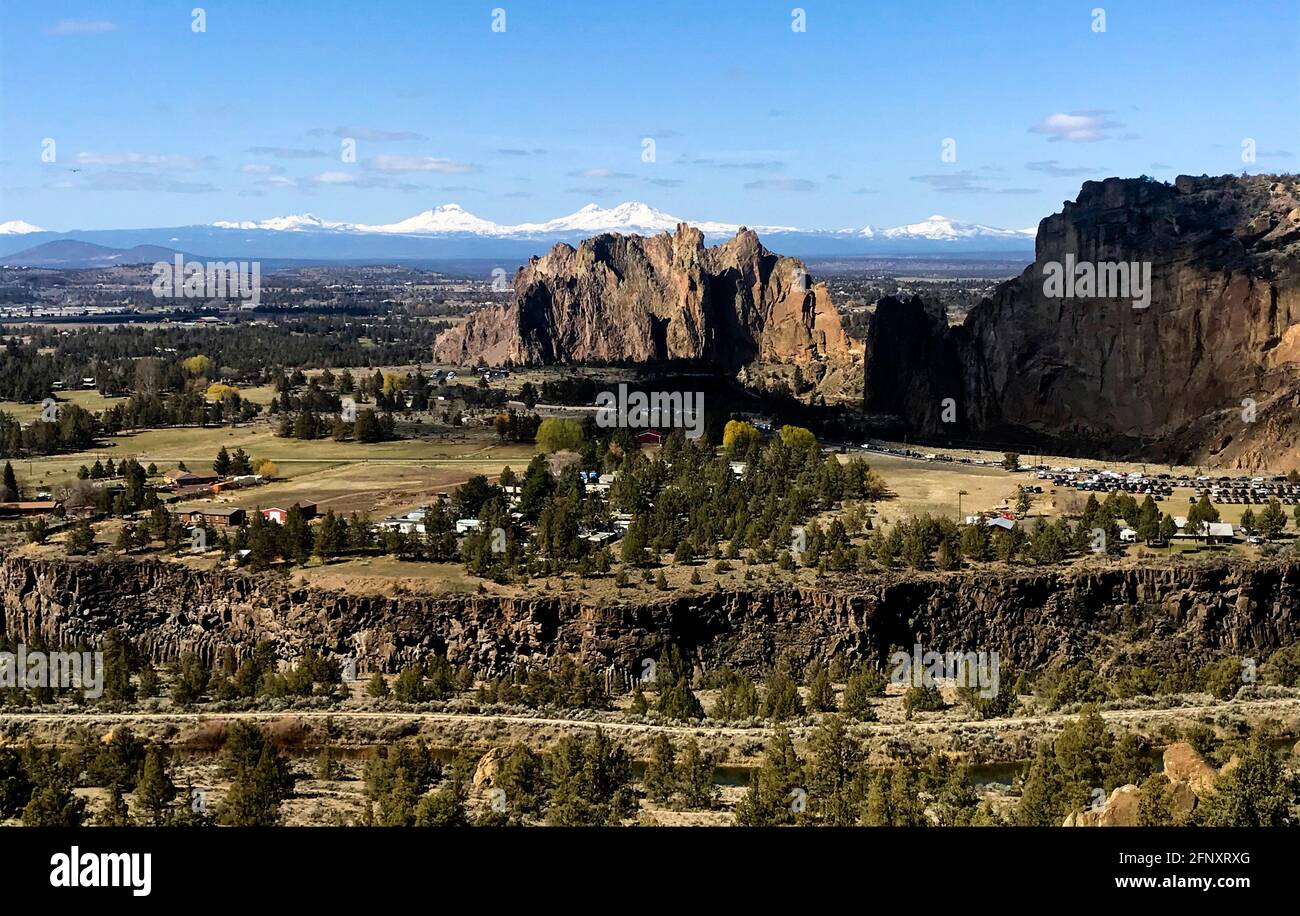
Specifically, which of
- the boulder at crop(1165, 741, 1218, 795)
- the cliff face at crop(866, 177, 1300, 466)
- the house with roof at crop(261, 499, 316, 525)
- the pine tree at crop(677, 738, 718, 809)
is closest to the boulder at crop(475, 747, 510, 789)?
the pine tree at crop(677, 738, 718, 809)

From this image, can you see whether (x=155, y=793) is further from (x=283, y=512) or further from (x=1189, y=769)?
(x=283, y=512)

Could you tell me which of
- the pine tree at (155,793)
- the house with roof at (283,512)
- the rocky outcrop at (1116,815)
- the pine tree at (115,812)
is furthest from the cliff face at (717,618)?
the rocky outcrop at (1116,815)

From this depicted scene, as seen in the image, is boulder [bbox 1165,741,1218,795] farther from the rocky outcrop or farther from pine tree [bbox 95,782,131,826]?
pine tree [bbox 95,782,131,826]

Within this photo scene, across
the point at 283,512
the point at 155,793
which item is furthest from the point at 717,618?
the point at 155,793

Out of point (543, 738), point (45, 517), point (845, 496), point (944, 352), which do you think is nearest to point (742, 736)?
point (543, 738)

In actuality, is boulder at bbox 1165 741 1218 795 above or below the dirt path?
above

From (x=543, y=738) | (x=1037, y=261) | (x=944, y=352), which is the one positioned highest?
(x=1037, y=261)

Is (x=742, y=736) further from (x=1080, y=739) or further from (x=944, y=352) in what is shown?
(x=944, y=352)
